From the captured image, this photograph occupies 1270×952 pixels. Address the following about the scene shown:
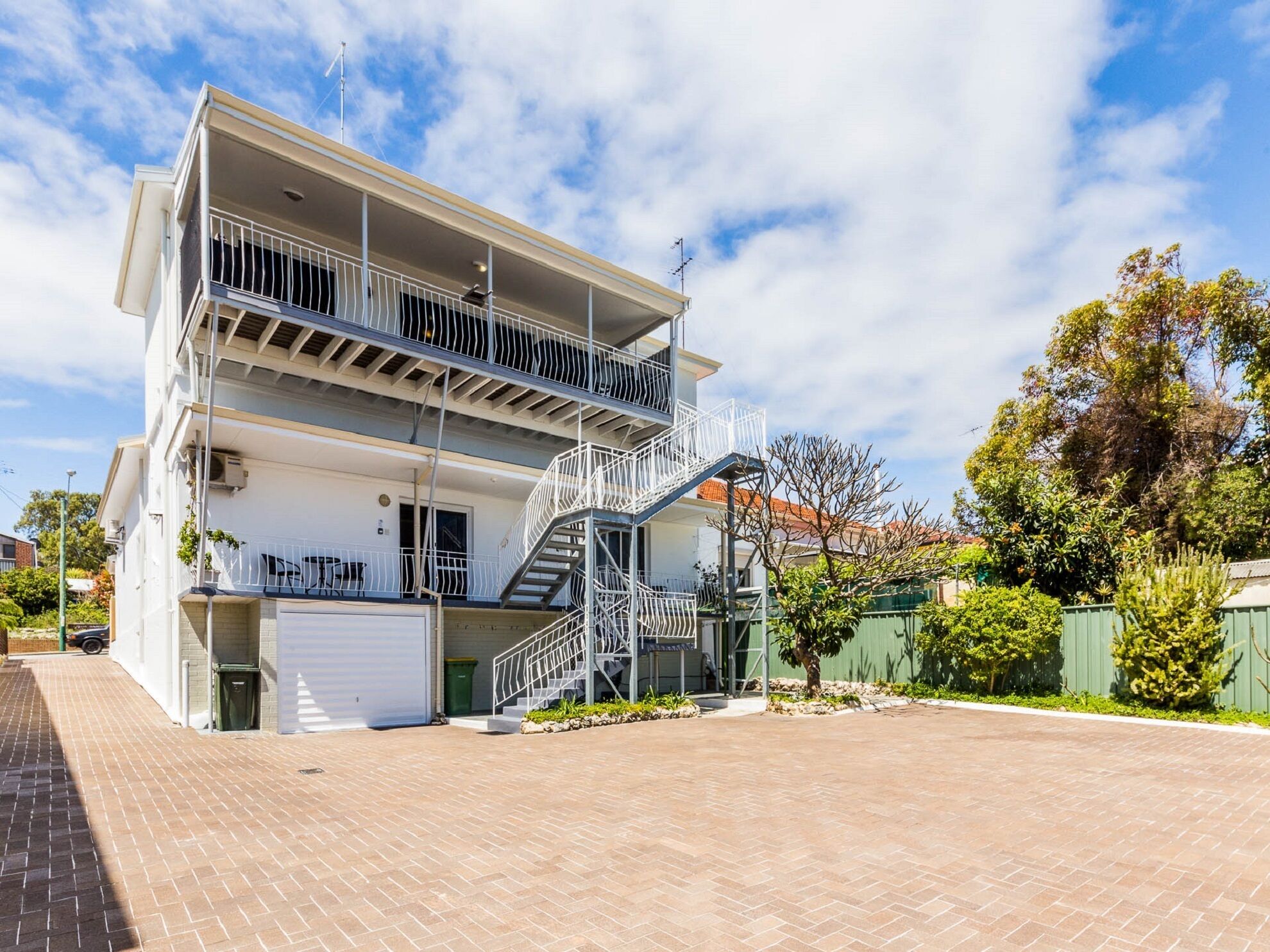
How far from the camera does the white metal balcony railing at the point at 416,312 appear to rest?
1174 centimetres

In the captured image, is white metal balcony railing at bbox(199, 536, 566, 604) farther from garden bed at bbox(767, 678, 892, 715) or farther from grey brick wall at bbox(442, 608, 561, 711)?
garden bed at bbox(767, 678, 892, 715)

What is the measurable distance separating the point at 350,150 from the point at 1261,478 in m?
19.7

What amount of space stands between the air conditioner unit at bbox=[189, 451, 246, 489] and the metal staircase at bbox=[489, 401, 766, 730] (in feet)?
15.7

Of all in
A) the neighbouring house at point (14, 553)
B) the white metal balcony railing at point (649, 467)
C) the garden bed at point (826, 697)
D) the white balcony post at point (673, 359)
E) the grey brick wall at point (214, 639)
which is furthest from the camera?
the neighbouring house at point (14, 553)

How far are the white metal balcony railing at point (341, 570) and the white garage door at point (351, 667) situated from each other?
515 millimetres

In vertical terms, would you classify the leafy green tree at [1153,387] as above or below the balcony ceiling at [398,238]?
below

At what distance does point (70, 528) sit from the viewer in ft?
171

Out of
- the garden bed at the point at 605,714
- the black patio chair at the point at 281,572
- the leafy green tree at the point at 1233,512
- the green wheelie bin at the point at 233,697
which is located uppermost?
the leafy green tree at the point at 1233,512

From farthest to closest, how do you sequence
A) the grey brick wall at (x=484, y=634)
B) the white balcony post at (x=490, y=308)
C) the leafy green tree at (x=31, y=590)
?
the leafy green tree at (x=31, y=590), the grey brick wall at (x=484, y=634), the white balcony post at (x=490, y=308)

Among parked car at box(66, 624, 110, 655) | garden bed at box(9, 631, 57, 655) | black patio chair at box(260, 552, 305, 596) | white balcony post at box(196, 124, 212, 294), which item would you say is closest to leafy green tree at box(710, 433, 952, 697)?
black patio chair at box(260, 552, 305, 596)

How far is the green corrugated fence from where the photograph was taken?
11.2 meters

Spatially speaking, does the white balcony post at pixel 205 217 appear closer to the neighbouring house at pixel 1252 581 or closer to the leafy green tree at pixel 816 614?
the leafy green tree at pixel 816 614

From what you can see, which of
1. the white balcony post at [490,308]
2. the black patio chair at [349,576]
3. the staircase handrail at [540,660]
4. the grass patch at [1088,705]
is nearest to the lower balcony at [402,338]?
the white balcony post at [490,308]

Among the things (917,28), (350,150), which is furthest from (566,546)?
(917,28)
